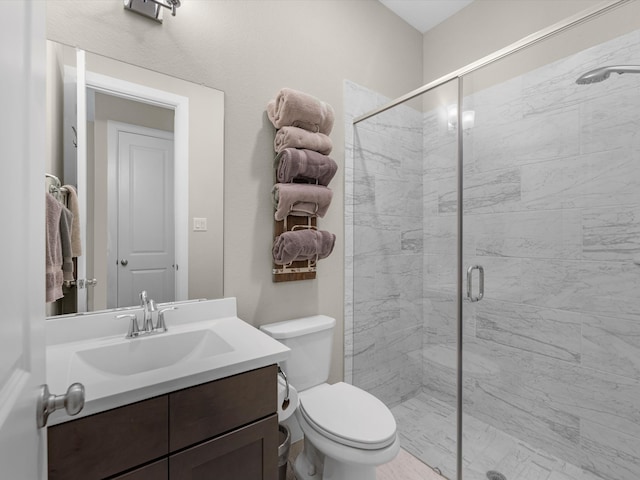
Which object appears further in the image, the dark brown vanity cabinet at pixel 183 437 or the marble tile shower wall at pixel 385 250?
the marble tile shower wall at pixel 385 250

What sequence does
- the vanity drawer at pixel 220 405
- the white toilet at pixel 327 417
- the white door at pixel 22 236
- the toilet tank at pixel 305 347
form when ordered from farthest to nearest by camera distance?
the toilet tank at pixel 305 347 → the white toilet at pixel 327 417 → the vanity drawer at pixel 220 405 → the white door at pixel 22 236

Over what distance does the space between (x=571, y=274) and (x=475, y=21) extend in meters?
1.71

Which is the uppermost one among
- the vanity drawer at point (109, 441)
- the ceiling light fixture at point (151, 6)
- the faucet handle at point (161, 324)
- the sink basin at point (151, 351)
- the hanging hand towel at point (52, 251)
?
the ceiling light fixture at point (151, 6)

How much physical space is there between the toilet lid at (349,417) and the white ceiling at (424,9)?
2.40 meters

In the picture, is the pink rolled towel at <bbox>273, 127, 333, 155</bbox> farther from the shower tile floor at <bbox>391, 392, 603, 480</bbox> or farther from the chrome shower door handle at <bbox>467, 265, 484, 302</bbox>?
the shower tile floor at <bbox>391, 392, 603, 480</bbox>

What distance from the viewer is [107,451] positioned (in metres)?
0.81

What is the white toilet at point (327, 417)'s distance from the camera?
1227 mm

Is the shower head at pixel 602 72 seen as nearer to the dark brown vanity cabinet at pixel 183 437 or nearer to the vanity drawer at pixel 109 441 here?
the dark brown vanity cabinet at pixel 183 437

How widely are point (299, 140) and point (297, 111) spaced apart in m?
0.14

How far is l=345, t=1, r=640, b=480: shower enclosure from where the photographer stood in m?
1.44

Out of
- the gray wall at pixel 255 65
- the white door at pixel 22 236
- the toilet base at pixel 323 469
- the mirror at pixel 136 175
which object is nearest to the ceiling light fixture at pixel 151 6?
the gray wall at pixel 255 65

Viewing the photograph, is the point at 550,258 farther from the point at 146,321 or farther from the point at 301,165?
the point at 146,321

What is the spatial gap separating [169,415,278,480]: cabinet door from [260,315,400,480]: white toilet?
274mm

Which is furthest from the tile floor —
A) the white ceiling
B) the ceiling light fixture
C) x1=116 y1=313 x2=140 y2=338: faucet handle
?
the white ceiling
